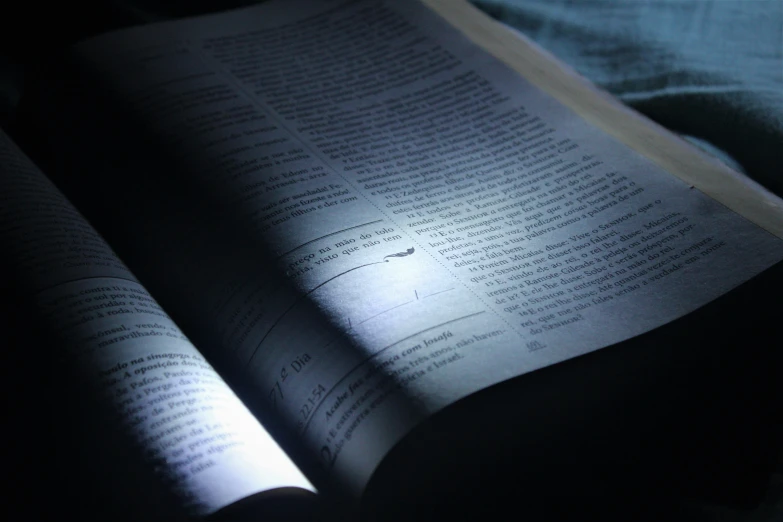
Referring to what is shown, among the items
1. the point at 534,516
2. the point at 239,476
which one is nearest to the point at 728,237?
the point at 534,516

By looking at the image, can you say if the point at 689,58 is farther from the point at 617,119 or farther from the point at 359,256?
the point at 359,256

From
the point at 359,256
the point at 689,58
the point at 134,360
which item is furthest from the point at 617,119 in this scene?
the point at 134,360

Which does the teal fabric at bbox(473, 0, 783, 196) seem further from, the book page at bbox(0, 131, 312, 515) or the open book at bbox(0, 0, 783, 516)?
the book page at bbox(0, 131, 312, 515)

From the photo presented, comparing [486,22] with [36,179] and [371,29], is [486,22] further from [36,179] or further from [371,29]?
[36,179]

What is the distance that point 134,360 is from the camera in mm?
352

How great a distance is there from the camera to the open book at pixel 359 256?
0.34 m

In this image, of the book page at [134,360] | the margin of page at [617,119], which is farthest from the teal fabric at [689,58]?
the book page at [134,360]

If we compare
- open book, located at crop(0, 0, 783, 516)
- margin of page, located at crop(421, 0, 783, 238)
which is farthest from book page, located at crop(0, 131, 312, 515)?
margin of page, located at crop(421, 0, 783, 238)

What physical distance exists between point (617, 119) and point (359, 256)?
24 centimetres

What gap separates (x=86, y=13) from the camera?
685mm

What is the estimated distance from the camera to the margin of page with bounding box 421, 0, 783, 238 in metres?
0.46

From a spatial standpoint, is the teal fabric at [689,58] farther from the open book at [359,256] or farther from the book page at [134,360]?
the book page at [134,360]

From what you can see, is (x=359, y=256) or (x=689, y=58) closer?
(x=359, y=256)

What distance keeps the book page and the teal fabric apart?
39 centimetres
